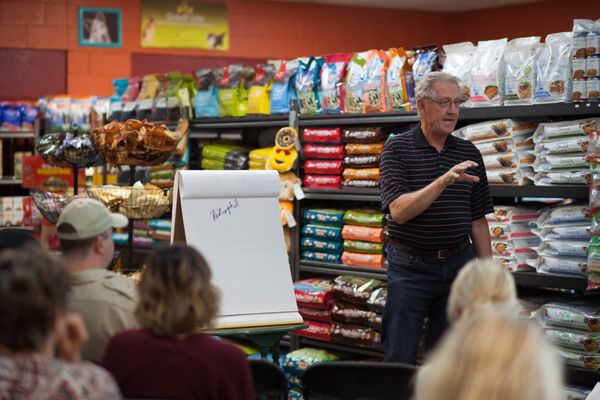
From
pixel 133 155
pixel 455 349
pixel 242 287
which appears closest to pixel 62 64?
pixel 133 155

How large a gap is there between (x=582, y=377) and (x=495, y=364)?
2.85m

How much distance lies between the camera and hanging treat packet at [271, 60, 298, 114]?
5809mm

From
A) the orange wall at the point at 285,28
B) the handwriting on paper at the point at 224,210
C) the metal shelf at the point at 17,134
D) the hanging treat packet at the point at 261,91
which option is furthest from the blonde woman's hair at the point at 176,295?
the orange wall at the point at 285,28

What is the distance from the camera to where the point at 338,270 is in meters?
5.58

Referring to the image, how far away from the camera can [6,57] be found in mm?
9859

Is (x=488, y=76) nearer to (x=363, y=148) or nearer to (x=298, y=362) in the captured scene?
Result: (x=363, y=148)

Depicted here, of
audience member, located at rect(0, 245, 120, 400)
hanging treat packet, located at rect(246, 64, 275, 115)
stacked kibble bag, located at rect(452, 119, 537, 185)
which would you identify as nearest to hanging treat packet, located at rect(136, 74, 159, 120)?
hanging treat packet, located at rect(246, 64, 275, 115)

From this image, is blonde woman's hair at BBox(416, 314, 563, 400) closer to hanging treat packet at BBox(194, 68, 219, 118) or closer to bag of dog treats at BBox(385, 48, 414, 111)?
bag of dog treats at BBox(385, 48, 414, 111)

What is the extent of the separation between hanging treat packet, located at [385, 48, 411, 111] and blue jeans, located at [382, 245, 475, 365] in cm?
145

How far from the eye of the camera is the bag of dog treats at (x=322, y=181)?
5602mm

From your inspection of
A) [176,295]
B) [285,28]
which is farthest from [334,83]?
[285,28]

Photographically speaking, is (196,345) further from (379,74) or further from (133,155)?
(379,74)

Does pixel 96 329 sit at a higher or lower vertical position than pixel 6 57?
lower

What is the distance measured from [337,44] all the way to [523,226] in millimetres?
7247
